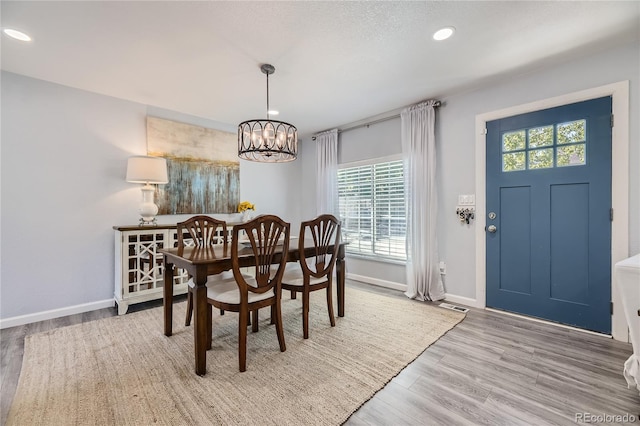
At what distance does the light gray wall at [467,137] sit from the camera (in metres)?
2.27

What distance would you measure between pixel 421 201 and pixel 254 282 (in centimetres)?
230

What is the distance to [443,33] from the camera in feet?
6.93

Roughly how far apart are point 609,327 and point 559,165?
4.80 feet

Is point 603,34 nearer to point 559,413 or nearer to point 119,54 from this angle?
point 559,413

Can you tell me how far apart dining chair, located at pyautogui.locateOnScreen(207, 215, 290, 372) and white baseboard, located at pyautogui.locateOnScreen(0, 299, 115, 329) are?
2.00 meters

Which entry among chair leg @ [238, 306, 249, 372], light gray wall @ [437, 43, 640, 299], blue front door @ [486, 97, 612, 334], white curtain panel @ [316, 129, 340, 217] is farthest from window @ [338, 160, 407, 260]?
chair leg @ [238, 306, 249, 372]

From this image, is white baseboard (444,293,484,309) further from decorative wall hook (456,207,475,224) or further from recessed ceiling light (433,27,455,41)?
recessed ceiling light (433,27,455,41)

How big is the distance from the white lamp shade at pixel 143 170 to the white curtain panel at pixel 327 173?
2.43 m

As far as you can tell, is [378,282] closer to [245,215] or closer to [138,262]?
[245,215]

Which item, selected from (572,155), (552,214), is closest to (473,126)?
(572,155)

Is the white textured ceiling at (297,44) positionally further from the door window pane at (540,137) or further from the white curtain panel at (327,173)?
the white curtain panel at (327,173)

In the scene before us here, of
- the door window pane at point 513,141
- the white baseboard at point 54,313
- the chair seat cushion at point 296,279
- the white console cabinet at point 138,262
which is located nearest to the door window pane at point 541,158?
the door window pane at point 513,141

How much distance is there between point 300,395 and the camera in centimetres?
165

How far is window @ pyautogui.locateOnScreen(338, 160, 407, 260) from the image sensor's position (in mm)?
3875
